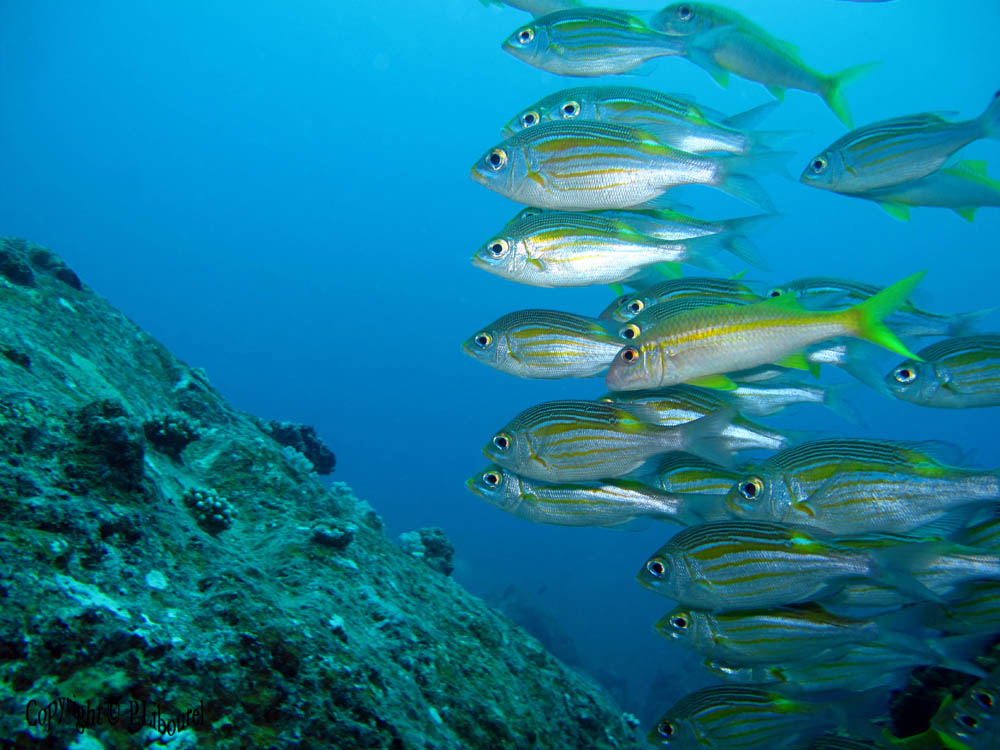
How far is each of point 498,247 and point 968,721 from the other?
3.67m

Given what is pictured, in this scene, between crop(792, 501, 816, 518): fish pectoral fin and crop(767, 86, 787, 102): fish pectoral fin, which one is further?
crop(767, 86, 787, 102): fish pectoral fin

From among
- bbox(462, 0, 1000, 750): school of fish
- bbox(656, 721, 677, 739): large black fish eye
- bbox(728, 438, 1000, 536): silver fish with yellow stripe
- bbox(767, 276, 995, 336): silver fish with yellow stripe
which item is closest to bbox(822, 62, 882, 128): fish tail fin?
bbox(462, 0, 1000, 750): school of fish

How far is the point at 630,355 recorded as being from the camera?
288 centimetres

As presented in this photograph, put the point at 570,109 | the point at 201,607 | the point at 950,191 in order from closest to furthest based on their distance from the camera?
the point at 201,607 < the point at 950,191 < the point at 570,109

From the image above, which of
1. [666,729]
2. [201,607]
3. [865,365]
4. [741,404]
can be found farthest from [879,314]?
[201,607]

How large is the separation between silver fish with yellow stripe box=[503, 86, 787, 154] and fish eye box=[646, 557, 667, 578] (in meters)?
2.81

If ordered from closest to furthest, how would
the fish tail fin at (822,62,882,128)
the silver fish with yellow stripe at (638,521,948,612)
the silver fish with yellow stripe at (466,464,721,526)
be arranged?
the silver fish with yellow stripe at (638,521,948,612) → the silver fish with yellow stripe at (466,464,721,526) → the fish tail fin at (822,62,882,128)

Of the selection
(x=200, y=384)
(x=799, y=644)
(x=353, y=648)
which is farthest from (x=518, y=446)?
(x=200, y=384)

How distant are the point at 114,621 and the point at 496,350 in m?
2.27

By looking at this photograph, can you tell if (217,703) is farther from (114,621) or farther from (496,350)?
(496,350)

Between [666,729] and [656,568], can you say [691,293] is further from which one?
[666,729]

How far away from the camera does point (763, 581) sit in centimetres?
277

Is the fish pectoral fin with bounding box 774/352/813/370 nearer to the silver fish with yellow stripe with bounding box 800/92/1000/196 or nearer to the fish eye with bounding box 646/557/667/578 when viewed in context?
the fish eye with bounding box 646/557/667/578

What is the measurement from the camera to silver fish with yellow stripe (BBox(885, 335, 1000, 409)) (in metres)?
3.09
